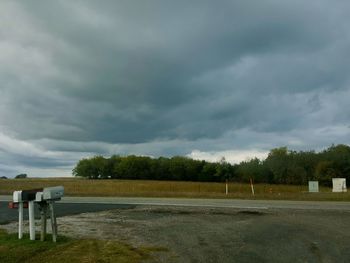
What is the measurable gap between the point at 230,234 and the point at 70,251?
13.9ft

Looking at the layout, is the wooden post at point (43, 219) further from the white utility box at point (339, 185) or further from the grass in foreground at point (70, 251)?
the white utility box at point (339, 185)

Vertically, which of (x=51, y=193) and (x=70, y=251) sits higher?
(x=51, y=193)

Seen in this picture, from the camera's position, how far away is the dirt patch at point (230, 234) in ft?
29.7

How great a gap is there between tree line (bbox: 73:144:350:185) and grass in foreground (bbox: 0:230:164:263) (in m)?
78.5

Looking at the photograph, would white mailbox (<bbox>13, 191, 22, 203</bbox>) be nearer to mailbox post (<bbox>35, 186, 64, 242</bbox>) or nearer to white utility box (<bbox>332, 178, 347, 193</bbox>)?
mailbox post (<bbox>35, 186, 64, 242</bbox>)

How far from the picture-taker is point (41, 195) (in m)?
10.6

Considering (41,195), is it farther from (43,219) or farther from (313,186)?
(313,186)

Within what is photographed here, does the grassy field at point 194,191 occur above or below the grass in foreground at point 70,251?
below

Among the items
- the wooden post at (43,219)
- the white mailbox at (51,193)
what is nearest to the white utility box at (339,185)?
the wooden post at (43,219)

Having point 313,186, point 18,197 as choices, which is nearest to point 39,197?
point 18,197

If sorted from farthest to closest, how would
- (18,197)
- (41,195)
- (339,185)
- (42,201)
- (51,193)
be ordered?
(339,185) → (18,197) → (42,201) → (41,195) → (51,193)

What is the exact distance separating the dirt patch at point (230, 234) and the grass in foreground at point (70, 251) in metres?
0.56

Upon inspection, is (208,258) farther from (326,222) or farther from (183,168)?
(183,168)

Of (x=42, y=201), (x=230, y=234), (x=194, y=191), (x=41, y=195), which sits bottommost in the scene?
(x=194, y=191)
